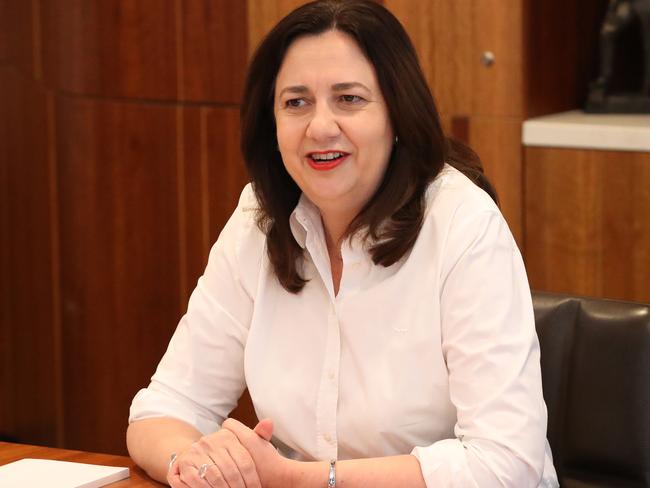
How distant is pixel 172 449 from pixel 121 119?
227cm

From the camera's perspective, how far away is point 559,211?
11.0 feet

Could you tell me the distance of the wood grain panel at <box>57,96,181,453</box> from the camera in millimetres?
4055

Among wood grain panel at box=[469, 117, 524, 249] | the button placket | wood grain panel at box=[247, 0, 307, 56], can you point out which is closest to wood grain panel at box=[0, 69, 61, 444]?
wood grain panel at box=[247, 0, 307, 56]

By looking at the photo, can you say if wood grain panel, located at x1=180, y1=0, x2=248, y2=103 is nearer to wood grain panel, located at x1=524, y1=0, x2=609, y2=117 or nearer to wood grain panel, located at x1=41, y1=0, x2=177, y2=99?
wood grain panel, located at x1=41, y1=0, x2=177, y2=99

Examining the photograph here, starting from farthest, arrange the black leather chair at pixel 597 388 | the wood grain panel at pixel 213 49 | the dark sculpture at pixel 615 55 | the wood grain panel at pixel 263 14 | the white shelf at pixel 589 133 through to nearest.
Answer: the wood grain panel at pixel 213 49
the wood grain panel at pixel 263 14
the dark sculpture at pixel 615 55
the white shelf at pixel 589 133
the black leather chair at pixel 597 388

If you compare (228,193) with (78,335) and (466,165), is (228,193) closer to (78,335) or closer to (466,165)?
(78,335)

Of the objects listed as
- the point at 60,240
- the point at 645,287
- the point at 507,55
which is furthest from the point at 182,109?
the point at 645,287

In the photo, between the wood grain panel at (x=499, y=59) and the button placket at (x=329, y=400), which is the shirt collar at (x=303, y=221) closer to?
the button placket at (x=329, y=400)

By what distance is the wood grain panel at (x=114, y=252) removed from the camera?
160 inches

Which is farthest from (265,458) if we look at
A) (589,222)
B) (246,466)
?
(589,222)

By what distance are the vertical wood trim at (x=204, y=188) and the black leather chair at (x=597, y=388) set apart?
204 centimetres

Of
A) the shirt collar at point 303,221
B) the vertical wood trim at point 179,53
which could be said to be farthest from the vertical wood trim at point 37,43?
the shirt collar at point 303,221

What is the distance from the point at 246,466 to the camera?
1.79 m

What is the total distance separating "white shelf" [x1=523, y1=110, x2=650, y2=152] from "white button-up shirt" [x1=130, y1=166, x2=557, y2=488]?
1.27 m
